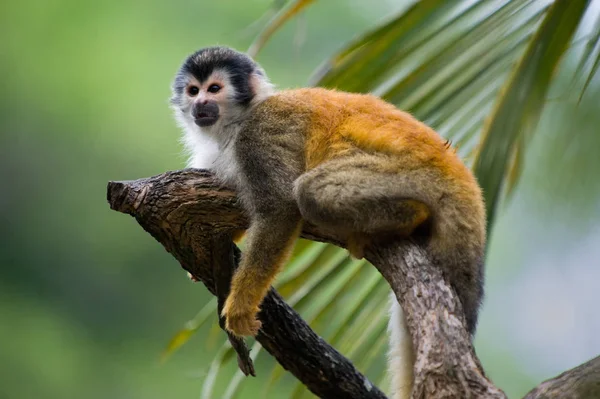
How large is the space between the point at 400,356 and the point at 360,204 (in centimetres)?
59

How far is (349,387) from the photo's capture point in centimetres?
277

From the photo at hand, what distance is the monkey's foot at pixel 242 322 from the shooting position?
2.72 m

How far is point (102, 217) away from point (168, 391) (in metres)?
1.64

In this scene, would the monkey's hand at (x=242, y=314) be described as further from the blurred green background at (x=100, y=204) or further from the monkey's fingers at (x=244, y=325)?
the blurred green background at (x=100, y=204)

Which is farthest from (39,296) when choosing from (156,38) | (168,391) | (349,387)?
(349,387)

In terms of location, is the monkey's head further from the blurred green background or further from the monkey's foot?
the blurred green background

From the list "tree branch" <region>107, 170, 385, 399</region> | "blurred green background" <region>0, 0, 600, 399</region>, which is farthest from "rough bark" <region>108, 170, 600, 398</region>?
"blurred green background" <region>0, 0, 600, 399</region>

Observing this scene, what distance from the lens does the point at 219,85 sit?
322 centimetres

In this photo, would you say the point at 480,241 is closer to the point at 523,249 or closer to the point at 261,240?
the point at 261,240

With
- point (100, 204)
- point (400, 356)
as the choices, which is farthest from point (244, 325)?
point (100, 204)

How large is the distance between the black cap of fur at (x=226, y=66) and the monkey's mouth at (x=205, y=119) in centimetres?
12

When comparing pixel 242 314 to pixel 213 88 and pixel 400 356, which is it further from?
pixel 213 88

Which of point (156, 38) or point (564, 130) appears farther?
point (156, 38)

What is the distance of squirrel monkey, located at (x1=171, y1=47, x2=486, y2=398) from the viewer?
8.69 ft
